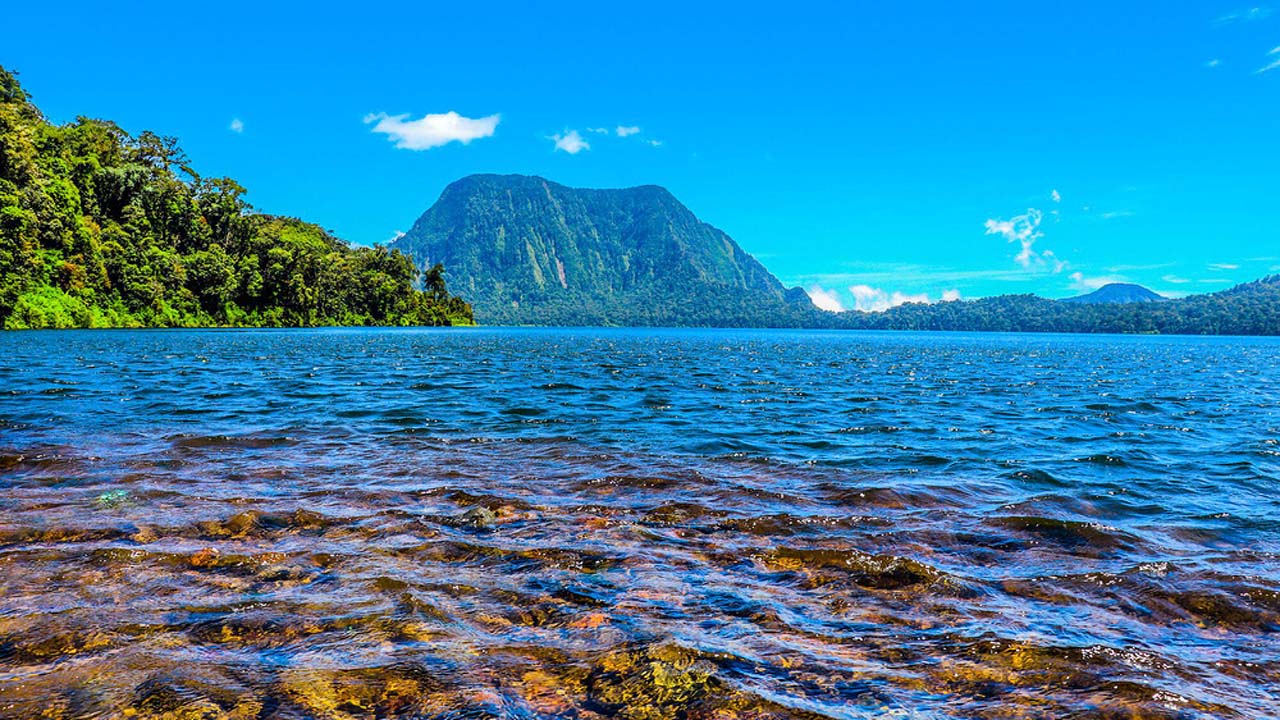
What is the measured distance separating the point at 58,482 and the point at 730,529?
11.5 m

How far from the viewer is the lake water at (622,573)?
17.0ft

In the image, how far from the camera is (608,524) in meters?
9.95

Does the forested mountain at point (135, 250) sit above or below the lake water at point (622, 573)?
above

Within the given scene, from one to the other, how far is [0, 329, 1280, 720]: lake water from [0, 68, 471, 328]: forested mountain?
340ft

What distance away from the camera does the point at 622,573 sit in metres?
7.89

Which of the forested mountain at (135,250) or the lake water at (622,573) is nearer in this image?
the lake water at (622,573)

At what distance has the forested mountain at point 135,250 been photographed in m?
93.9

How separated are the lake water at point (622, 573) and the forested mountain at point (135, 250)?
10368cm

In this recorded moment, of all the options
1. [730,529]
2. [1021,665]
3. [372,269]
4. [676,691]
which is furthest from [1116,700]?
[372,269]

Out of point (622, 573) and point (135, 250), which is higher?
point (135, 250)

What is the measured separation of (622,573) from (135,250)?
142 metres

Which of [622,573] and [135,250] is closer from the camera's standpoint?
[622,573]

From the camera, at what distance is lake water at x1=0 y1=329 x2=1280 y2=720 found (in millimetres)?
5191

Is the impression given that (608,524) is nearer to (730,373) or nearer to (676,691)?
(676,691)
